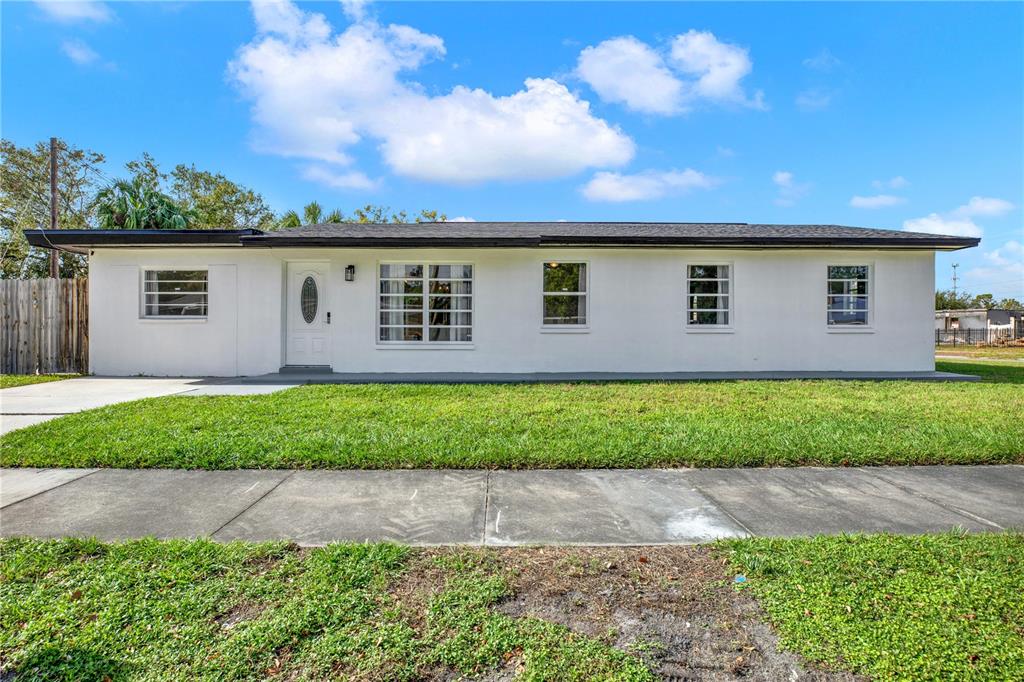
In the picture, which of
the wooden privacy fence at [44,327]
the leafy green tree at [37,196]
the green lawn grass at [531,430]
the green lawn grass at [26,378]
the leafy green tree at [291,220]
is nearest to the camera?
the green lawn grass at [531,430]

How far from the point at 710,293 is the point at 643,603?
34.2ft

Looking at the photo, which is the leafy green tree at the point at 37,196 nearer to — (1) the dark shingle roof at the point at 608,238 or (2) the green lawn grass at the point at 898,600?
(1) the dark shingle roof at the point at 608,238

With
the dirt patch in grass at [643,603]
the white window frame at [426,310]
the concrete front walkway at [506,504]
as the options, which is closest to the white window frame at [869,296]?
the concrete front walkway at [506,504]

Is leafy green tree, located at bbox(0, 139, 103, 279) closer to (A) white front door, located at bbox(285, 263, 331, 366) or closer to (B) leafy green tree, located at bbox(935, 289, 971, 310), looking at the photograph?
(A) white front door, located at bbox(285, 263, 331, 366)

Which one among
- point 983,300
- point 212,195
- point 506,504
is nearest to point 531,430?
point 506,504

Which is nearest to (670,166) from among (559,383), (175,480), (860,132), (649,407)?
(860,132)

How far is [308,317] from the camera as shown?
1150cm

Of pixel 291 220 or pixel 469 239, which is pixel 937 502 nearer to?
pixel 469 239

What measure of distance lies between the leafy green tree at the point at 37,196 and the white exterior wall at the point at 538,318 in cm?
1766

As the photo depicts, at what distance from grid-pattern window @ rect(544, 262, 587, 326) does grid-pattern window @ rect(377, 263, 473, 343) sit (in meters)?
1.85

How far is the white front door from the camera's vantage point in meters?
11.4

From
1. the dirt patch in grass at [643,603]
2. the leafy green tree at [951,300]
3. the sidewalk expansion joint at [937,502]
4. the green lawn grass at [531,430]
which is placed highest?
the leafy green tree at [951,300]

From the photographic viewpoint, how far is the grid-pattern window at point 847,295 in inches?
459

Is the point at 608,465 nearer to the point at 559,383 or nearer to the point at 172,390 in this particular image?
the point at 559,383
